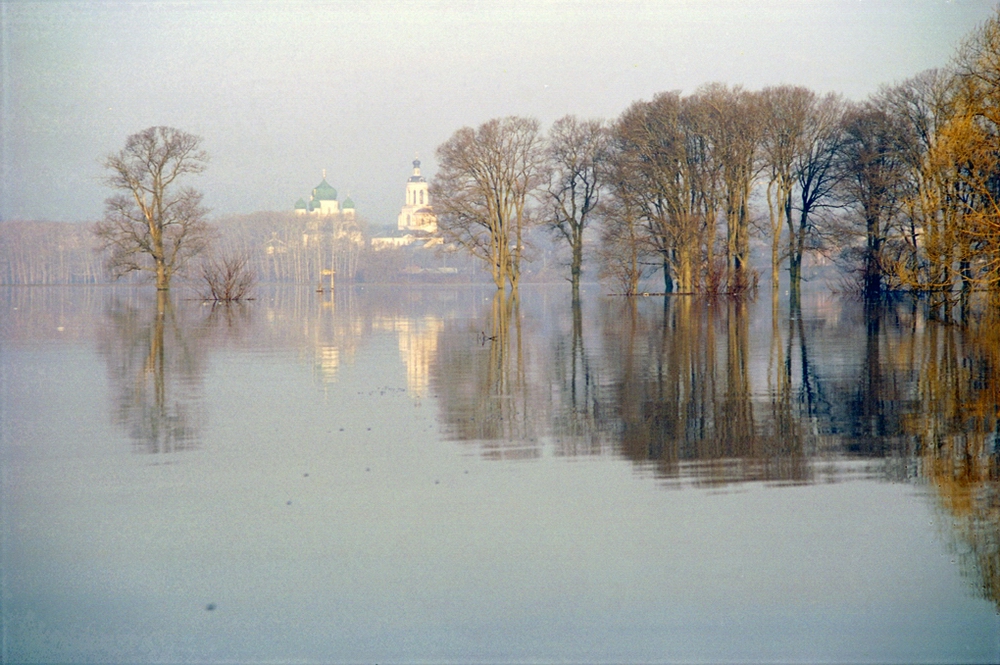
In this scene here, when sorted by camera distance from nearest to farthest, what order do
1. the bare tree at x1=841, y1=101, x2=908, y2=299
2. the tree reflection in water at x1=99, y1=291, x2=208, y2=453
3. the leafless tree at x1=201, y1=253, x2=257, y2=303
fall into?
the tree reflection in water at x1=99, y1=291, x2=208, y2=453, the bare tree at x1=841, y1=101, x2=908, y2=299, the leafless tree at x1=201, y1=253, x2=257, y2=303

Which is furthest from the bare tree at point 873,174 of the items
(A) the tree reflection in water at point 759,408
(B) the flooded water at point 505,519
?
Answer: (B) the flooded water at point 505,519

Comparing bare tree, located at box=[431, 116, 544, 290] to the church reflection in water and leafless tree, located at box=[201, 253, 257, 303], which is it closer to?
leafless tree, located at box=[201, 253, 257, 303]

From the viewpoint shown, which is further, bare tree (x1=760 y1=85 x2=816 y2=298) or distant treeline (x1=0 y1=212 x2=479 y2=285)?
distant treeline (x1=0 y1=212 x2=479 y2=285)

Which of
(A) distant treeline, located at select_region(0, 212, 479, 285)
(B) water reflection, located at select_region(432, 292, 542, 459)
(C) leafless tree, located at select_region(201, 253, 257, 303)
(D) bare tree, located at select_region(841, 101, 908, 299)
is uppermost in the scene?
(A) distant treeline, located at select_region(0, 212, 479, 285)

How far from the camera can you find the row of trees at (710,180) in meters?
45.7

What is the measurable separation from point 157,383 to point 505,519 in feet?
28.8

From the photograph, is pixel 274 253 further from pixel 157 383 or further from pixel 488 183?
pixel 157 383

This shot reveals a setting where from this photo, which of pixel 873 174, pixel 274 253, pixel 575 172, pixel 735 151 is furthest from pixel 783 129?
pixel 274 253

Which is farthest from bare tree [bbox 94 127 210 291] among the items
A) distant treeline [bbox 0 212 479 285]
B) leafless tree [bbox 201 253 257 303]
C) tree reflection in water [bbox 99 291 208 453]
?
distant treeline [bbox 0 212 479 285]

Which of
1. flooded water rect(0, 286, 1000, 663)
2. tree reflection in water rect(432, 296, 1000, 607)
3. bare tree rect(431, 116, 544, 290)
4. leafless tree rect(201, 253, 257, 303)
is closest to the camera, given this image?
flooded water rect(0, 286, 1000, 663)

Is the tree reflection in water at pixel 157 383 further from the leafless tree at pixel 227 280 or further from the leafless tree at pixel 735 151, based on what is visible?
the leafless tree at pixel 735 151

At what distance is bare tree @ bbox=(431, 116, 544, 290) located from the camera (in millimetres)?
55812

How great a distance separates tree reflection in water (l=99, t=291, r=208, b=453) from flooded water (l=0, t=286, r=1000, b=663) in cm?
10

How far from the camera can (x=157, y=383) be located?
13.7 m
